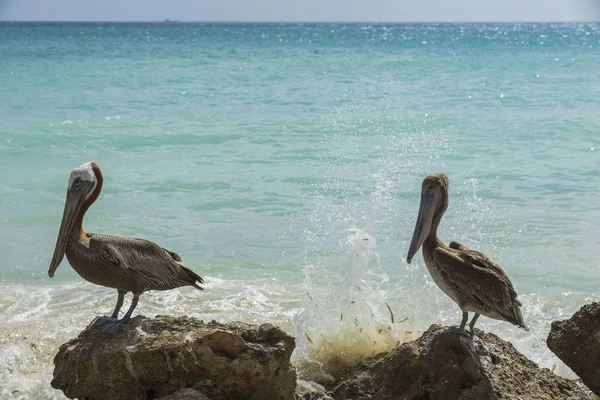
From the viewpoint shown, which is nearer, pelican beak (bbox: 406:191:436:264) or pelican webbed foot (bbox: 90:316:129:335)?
pelican webbed foot (bbox: 90:316:129:335)

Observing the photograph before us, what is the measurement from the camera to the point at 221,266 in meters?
Result: 7.77

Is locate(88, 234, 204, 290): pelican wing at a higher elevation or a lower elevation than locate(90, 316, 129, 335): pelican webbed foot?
higher

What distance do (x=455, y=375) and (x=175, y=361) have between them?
1273 mm

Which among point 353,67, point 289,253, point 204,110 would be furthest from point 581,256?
point 353,67

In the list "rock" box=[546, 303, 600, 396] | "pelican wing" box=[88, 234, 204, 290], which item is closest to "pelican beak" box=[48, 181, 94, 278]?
"pelican wing" box=[88, 234, 204, 290]

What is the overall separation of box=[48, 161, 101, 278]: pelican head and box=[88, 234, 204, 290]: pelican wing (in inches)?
5.7

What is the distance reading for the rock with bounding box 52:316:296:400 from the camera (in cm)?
418

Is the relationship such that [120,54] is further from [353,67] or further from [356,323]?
[356,323]

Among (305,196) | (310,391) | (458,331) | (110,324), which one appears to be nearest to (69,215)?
(110,324)

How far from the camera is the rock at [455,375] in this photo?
4.07 m

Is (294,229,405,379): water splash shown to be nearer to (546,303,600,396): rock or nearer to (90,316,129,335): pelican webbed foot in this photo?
(546,303,600,396): rock

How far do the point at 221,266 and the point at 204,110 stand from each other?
9324 mm

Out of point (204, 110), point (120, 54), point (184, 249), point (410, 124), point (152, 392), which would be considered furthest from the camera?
point (120, 54)

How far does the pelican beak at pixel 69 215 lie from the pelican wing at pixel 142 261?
124mm
